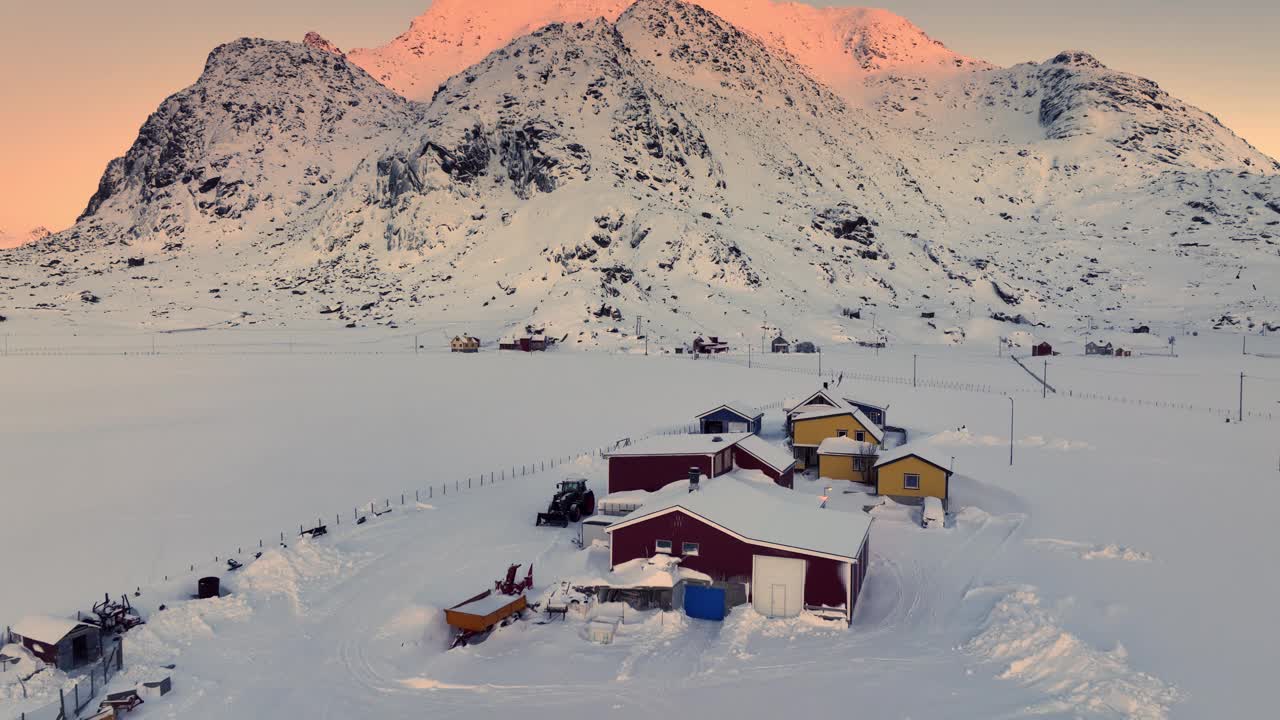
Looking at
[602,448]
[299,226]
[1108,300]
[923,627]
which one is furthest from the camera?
[299,226]

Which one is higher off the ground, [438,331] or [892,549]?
[438,331]

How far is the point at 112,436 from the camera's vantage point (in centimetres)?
4666

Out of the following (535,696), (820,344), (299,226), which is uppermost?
(299,226)

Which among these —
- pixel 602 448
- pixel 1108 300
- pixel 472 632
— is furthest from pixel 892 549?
pixel 1108 300

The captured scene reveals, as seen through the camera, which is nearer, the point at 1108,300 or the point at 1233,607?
the point at 1233,607

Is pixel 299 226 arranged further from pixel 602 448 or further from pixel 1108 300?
pixel 1108 300

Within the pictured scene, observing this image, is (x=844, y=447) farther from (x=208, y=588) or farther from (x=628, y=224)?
(x=628, y=224)

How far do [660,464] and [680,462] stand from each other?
86 cm

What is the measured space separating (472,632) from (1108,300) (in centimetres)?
15357

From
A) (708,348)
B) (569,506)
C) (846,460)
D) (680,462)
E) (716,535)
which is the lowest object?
(569,506)

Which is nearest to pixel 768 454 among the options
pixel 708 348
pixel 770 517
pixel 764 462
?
pixel 764 462

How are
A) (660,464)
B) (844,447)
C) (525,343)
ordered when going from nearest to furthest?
(660,464), (844,447), (525,343)

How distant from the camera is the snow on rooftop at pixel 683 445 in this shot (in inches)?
1340

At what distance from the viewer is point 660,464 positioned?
34094 mm
